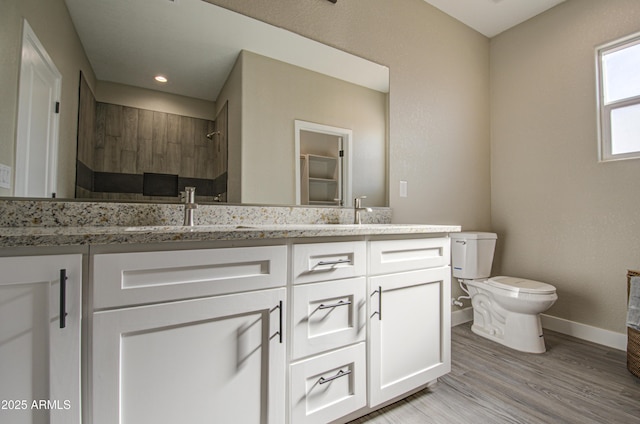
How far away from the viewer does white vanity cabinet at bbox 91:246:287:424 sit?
0.76 meters

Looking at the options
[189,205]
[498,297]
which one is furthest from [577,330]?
[189,205]

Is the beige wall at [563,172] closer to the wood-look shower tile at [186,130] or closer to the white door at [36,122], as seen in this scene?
the wood-look shower tile at [186,130]

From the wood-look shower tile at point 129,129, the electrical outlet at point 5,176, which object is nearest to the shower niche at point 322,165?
the wood-look shower tile at point 129,129

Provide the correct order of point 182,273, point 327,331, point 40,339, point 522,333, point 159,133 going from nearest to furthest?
point 40,339, point 182,273, point 327,331, point 159,133, point 522,333

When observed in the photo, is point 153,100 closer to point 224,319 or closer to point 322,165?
point 322,165

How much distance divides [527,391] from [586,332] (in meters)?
1.11

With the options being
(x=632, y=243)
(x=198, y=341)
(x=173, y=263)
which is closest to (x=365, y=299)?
(x=198, y=341)

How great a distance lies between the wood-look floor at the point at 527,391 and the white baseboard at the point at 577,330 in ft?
0.21

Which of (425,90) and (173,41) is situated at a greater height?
(425,90)

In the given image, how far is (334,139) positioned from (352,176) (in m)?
0.27

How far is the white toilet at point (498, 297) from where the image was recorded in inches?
75.8

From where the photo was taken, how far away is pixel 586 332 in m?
2.15

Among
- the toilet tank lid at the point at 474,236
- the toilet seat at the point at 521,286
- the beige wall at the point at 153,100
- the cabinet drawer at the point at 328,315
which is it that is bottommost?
the toilet seat at the point at 521,286

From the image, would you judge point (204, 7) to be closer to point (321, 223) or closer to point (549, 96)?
point (321, 223)
